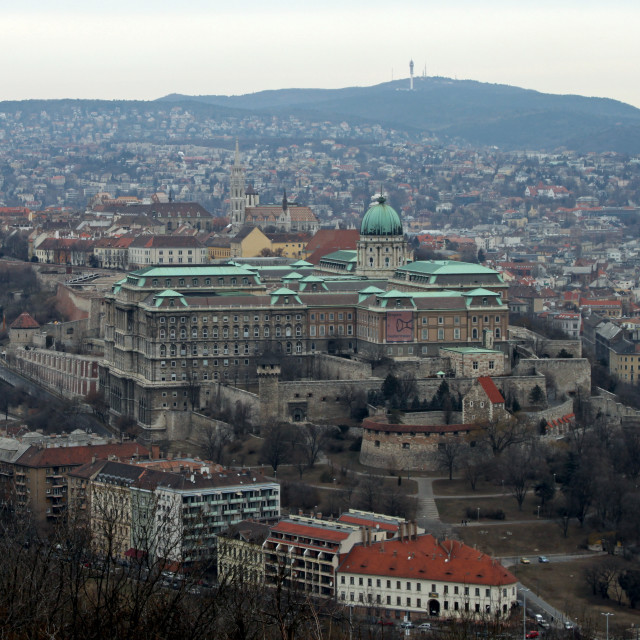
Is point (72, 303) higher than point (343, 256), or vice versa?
point (343, 256)

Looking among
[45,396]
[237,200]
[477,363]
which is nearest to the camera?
[477,363]

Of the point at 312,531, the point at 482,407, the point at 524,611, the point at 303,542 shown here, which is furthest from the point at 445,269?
the point at 524,611

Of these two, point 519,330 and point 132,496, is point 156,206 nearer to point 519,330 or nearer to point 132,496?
point 519,330

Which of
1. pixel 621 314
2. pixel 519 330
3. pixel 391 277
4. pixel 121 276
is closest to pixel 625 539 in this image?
pixel 519 330

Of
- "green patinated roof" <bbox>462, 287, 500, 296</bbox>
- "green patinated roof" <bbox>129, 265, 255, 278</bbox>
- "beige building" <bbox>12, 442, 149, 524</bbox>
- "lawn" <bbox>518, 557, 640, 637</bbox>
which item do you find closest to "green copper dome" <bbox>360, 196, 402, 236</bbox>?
"green patinated roof" <bbox>129, 265, 255, 278</bbox>

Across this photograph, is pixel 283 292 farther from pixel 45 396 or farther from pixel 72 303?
pixel 72 303

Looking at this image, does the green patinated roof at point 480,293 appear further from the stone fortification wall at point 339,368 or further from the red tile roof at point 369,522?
the red tile roof at point 369,522

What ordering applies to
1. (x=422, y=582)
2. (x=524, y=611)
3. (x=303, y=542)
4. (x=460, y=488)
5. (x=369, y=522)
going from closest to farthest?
(x=524, y=611)
(x=422, y=582)
(x=303, y=542)
(x=369, y=522)
(x=460, y=488)

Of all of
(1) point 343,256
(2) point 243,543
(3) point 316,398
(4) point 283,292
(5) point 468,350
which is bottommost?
(3) point 316,398
